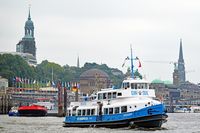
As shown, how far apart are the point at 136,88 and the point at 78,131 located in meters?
10.8

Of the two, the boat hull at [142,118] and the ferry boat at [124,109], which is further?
the ferry boat at [124,109]

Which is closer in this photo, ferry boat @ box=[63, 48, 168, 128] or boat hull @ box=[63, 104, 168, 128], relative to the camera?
boat hull @ box=[63, 104, 168, 128]

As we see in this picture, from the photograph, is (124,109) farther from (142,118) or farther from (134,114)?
(142,118)

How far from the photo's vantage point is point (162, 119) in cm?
10031

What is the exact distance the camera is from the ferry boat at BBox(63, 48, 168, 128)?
99.7 metres

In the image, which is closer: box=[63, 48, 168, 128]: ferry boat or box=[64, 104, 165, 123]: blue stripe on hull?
box=[64, 104, 165, 123]: blue stripe on hull

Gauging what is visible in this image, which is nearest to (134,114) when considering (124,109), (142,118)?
(142,118)

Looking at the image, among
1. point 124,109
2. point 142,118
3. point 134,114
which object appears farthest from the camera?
point 124,109

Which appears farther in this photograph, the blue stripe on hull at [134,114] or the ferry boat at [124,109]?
the ferry boat at [124,109]

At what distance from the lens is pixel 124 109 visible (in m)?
102

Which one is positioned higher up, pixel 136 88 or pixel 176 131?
pixel 136 88

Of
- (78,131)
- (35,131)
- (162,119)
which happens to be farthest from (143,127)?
(35,131)

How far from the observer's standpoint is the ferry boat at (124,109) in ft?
327

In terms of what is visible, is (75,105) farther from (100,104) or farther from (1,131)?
(1,131)
